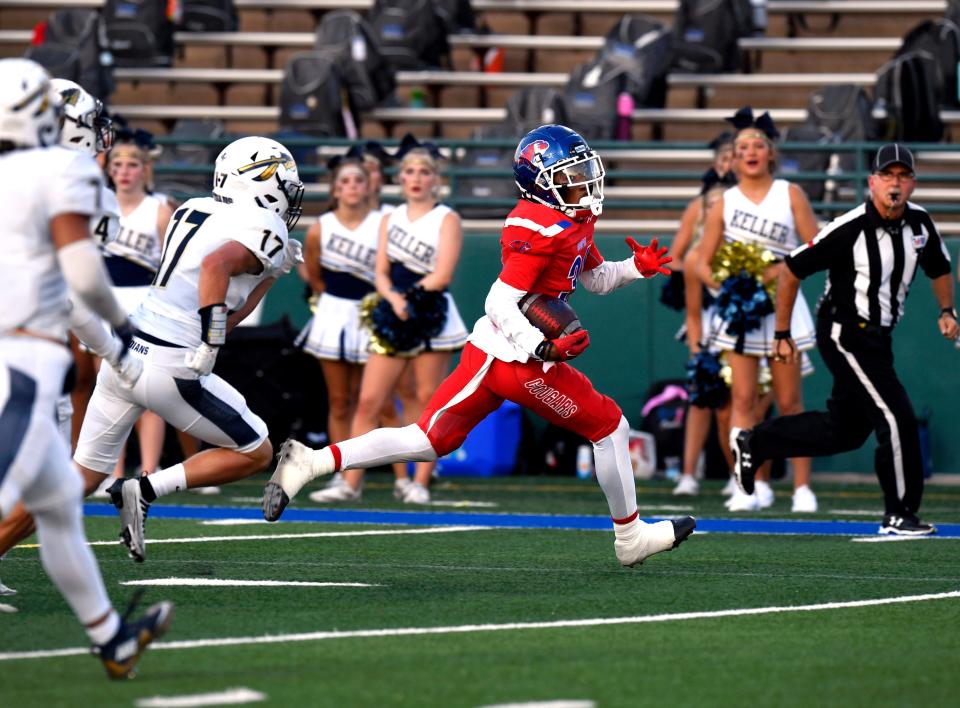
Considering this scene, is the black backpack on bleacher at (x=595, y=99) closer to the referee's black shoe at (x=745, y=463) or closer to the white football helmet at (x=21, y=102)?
the referee's black shoe at (x=745, y=463)

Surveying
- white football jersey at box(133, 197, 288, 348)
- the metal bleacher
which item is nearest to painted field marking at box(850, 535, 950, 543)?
white football jersey at box(133, 197, 288, 348)

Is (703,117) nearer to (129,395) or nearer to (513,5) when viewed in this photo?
(513,5)

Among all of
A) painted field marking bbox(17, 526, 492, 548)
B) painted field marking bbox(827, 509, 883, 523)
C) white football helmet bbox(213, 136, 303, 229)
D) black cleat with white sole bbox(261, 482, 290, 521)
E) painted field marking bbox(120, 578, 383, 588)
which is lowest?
painted field marking bbox(827, 509, 883, 523)

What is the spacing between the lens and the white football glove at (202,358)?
707cm

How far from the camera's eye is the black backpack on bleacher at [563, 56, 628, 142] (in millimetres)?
16578

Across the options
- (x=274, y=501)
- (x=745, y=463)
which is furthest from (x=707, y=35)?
(x=274, y=501)

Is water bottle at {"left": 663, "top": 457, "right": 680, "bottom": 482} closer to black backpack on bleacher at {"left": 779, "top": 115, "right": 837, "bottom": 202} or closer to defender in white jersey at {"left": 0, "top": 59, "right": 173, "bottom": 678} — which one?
black backpack on bleacher at {"left": 779, "top": 115, "right": 837, "bottom": 202}

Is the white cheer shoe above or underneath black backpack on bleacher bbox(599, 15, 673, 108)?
underneath

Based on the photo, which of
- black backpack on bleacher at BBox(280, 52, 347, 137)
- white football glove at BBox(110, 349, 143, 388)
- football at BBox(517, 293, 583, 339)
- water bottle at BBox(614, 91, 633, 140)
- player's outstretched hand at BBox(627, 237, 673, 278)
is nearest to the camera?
white football glove at BBox(110, 349, 143, 388)

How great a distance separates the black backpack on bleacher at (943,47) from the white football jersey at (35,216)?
12.8 meters

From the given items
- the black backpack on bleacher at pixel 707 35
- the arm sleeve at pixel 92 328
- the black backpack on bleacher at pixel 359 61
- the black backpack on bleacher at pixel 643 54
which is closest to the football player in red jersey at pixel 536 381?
the arm sleeve at pixel 92 328

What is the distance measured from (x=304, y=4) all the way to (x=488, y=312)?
43.9 ft

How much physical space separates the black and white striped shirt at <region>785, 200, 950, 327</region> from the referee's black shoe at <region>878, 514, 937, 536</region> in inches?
38.4

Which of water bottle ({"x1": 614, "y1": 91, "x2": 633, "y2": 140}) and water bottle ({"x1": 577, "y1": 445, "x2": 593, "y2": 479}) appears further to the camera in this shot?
water bottle ({"x1": 614, "y1": 91, "x2": 633, "y2": 140})
